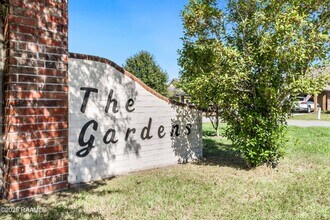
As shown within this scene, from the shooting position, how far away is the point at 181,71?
8398 millimetres

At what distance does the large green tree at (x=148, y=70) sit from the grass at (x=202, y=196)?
2936cm

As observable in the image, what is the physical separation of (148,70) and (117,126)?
31.6 meters

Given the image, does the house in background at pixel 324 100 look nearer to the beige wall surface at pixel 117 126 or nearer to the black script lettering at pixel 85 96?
the beige wall surface at pixel 117 126

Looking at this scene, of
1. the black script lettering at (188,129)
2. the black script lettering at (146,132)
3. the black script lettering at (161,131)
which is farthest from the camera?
the black script lettering at (188,129)

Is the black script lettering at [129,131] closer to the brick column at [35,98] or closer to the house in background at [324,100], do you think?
the brick column at [35,98]

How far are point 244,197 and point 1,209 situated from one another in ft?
12.5

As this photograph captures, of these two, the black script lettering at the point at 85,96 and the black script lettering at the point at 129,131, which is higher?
the black script lettering at the point at 85,96

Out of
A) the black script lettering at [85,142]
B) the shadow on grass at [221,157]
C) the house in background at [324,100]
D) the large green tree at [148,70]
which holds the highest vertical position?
the large green tree at [148,70]

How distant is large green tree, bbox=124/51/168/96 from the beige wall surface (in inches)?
1124

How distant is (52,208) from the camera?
4.19 metres

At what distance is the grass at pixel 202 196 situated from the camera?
4242 mm

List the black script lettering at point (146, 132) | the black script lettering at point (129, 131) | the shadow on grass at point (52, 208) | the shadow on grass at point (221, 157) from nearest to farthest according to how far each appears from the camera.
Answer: the shadow on grass at point (52, 208) → the black script lettering at point (129, 131) → the black script lettering at point (146, 132) → the shadow on grass at point (221, 157)

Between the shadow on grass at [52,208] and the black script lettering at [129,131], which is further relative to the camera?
the black script lettering at [129,131]

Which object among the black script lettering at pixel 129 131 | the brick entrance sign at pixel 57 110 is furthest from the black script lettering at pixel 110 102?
the black script lettering at pixel 129 131
